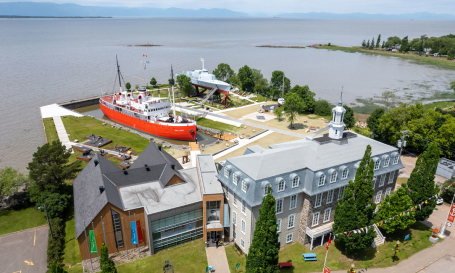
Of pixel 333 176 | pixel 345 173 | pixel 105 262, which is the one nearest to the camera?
pixel 105 262

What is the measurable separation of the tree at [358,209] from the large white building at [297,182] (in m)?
2.83

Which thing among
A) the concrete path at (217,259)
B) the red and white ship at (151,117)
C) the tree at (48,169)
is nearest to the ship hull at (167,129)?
the red and white ship at (151,117)

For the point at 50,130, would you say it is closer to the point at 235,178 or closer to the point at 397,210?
the point at 235,178

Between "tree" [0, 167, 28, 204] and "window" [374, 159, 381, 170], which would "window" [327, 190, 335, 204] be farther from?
"tree" [0, 167, 28, 204]

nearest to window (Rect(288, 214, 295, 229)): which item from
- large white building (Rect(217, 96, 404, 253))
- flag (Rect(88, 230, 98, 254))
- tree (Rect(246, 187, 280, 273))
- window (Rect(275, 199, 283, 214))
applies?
large white building (Rect(217, 96, 404, 253))

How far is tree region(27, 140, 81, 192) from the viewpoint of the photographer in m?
36.3

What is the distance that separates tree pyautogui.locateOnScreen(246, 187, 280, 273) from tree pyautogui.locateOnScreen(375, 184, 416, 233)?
1411cm

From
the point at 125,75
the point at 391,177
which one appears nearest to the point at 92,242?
the point at 391,177

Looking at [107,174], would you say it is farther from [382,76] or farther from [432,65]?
[432,65]

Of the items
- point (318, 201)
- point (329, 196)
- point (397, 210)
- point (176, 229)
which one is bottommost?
point (176, 229)

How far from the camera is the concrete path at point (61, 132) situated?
57.7 meters

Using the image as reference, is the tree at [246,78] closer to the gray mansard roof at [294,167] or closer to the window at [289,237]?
the gray mansard roof at [294,167]

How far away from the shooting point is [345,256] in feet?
101

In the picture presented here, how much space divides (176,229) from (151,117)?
37.1 meters
